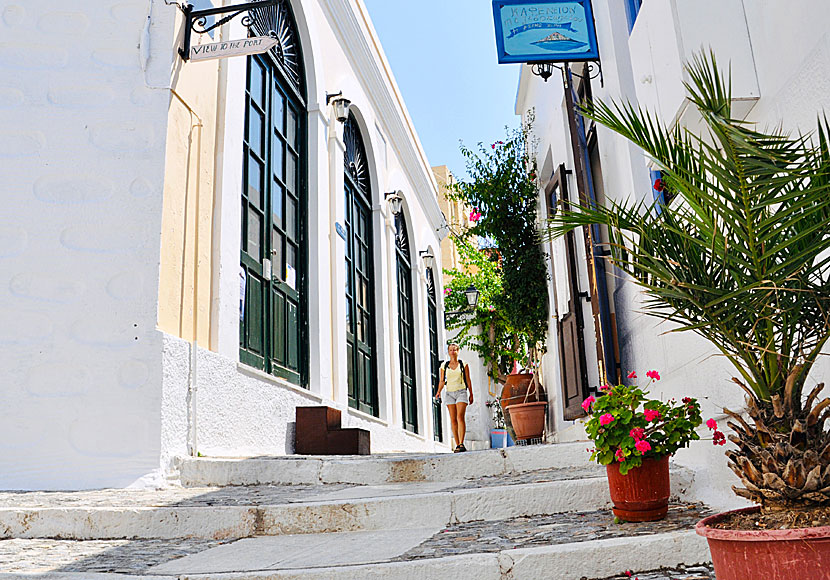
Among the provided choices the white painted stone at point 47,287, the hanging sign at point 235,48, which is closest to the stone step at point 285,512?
the white painted stone at point 47,287

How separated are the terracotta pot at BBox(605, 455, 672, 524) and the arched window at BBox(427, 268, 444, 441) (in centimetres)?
1099

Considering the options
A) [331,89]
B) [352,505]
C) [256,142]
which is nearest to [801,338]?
[352,505]

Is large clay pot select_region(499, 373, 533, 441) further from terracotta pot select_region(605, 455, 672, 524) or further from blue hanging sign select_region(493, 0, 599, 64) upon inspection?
terracotta pot select_region(605, 455, 672, 524)

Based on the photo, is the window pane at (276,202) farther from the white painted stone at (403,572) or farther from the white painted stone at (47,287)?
the white painted stone at (403,572)

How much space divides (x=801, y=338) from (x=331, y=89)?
7.13 metres

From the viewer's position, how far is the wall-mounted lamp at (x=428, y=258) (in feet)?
46.7

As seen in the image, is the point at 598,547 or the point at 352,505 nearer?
the point at 598,547

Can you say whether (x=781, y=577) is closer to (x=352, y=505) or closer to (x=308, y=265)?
(x=352, y=505)

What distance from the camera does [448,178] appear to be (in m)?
22.5

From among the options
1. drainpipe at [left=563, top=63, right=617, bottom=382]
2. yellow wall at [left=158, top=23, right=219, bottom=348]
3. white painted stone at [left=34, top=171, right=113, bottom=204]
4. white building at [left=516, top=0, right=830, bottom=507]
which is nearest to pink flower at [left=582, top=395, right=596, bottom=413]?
white building at [left=516, top=0, right=830, bottom=507]

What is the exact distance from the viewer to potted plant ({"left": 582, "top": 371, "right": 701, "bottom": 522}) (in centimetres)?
308

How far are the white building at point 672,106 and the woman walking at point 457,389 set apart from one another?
123cm

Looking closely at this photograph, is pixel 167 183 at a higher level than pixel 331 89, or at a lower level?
lower

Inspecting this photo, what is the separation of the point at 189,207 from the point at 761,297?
3928 millimetres
